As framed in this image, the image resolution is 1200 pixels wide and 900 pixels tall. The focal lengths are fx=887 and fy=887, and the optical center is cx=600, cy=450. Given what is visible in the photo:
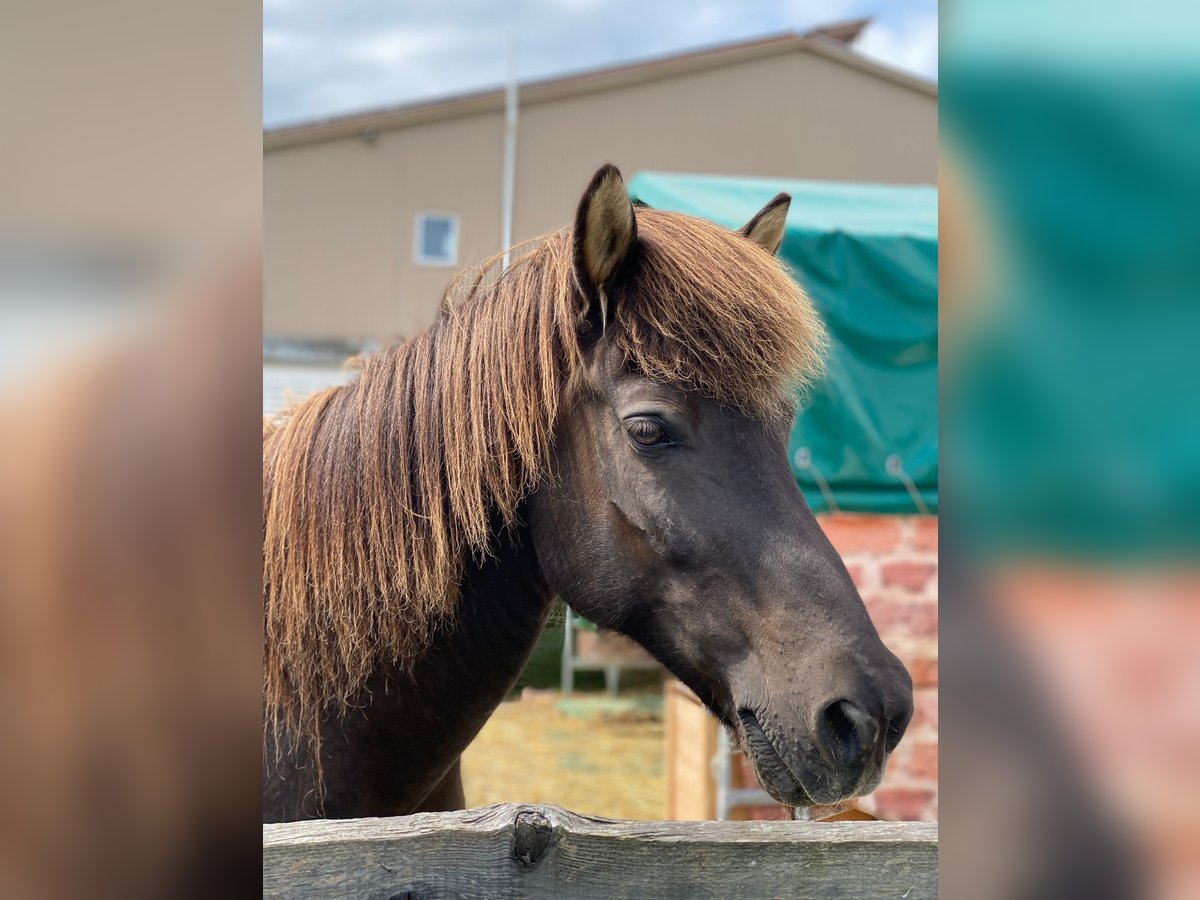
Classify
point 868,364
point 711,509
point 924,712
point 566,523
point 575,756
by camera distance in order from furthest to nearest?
1. point 575,756
2. point 868,364
3. point 924,712
4. point 566,523
5. point 711,509

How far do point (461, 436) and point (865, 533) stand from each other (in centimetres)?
278

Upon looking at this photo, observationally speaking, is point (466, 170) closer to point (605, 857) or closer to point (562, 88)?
point (562, 88)

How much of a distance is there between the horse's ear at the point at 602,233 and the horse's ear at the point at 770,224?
0.44 meters

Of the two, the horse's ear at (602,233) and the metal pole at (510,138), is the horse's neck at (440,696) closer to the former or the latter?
the horse's ear at (602,233)

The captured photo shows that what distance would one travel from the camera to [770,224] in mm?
1827

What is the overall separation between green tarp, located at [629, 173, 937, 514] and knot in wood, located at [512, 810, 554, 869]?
2915 millimetres

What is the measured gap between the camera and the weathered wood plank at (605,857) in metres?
1.01
